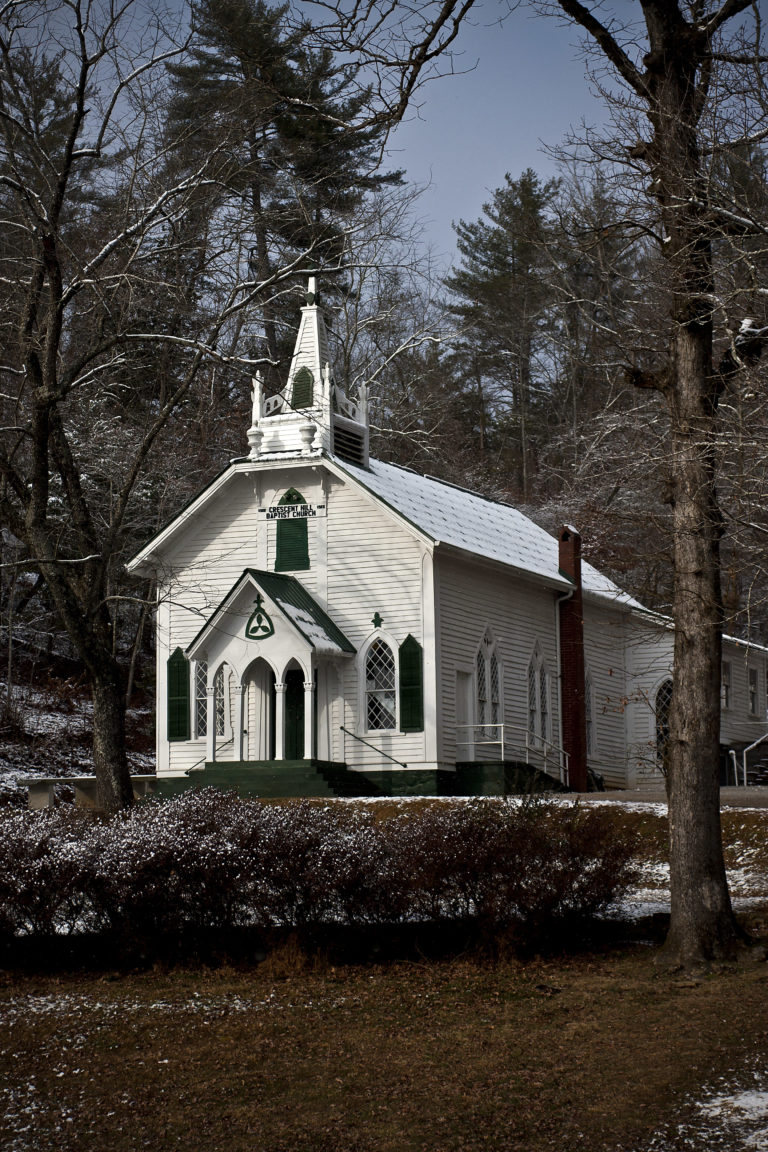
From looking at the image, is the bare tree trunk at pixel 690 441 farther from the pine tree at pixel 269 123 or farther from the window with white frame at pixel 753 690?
the window with white frame at pixel 753 690

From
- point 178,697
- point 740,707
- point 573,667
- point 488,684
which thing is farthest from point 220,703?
point 740,707

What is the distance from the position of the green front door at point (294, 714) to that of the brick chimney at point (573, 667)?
6009 millimetres

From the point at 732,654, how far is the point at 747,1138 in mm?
27073

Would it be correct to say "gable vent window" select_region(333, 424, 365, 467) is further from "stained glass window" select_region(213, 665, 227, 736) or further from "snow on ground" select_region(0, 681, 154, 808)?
"snow on ground" select_region(0, 681, 154, 808)

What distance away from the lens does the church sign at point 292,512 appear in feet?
82.0

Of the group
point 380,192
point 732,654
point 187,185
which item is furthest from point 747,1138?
point 380,192

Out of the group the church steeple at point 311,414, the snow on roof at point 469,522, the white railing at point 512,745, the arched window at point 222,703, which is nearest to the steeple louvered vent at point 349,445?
the church steeple at point 311,414

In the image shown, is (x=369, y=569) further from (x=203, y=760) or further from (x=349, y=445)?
(x=203, y=760)

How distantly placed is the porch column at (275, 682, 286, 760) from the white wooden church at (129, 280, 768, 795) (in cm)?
Answer: 4

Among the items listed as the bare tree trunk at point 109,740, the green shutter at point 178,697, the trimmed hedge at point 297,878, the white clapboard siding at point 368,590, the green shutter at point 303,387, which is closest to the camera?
the trimmed hedge at point 297,878

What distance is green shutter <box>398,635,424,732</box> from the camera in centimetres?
2344

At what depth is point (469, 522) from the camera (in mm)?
27312

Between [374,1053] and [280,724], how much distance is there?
15.0 metres

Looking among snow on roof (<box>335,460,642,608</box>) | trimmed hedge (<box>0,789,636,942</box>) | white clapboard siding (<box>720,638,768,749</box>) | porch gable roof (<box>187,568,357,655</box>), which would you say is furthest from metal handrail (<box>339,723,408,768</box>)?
trimmed hedge (<box>0,789,636,942</box>)
